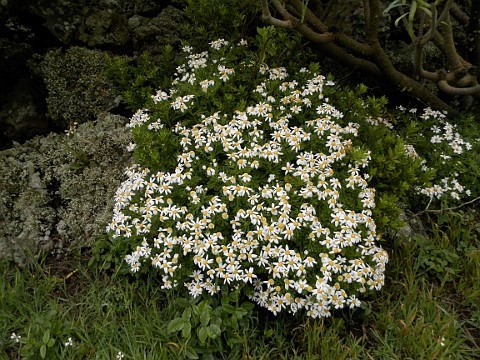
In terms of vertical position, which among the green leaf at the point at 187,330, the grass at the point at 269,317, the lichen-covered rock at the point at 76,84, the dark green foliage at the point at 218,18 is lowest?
the grass at the point at 269,317

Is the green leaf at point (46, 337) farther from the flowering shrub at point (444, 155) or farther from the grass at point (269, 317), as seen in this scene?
the flowering shrub at point (444, 155)

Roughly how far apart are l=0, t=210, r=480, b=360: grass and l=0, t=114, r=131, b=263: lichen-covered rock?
0.54 ft

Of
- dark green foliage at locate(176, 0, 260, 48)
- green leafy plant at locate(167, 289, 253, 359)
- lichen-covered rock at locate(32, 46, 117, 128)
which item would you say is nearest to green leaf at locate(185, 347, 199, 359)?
green leafy plant at locate(167, 289, 253, 359)

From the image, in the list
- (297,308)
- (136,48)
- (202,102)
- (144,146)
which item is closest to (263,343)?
(297,308)

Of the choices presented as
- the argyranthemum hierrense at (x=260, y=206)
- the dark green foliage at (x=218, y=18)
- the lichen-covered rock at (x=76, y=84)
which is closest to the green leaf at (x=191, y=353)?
the argyranthemum hierrense at (x=260, y=206)

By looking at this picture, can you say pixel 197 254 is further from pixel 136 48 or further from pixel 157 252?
pixel 136 48

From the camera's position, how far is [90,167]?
11.2ft

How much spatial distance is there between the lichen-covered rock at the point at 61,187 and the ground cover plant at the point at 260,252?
18 centimetres

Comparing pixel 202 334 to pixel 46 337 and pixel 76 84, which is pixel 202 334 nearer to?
pixel 46 337

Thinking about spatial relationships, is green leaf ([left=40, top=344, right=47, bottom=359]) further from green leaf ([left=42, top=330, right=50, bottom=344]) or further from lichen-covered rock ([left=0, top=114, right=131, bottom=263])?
lichen-covered rock ([left=0, top=114, right=131, bottom=263])

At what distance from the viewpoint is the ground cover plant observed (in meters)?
2.51

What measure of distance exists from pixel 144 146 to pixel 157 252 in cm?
71

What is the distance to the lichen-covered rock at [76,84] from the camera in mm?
3701

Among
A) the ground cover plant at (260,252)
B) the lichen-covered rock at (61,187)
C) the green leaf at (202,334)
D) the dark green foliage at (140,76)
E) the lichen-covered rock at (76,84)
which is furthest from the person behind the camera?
the lichen-covered rock at (76,84)
